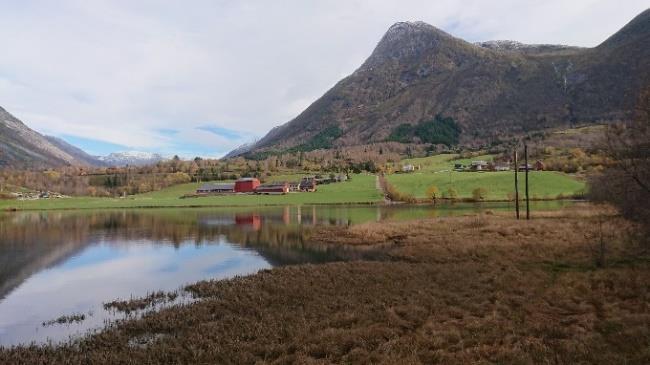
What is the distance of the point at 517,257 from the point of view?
32.5 meters

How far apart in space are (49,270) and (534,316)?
3892 centimetres

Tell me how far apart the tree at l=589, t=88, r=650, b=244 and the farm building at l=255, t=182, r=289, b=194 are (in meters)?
150

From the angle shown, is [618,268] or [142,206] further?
[142,206]

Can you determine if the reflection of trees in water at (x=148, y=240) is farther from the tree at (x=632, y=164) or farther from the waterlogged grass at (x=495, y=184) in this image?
the waterlogged grass at (x=495, y=184)

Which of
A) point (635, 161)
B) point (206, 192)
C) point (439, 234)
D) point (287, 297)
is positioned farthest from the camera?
point (206, 192)

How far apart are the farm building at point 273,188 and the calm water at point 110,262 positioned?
323ft

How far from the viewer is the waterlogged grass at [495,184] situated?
116062mm

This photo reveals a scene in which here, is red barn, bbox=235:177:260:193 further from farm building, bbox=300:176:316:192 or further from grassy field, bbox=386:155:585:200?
grassy field, bbox=386:155:585:200

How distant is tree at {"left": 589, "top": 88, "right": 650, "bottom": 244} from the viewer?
70.4ft

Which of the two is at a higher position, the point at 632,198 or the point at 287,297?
the point at 632,198

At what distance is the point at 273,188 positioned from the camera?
174750mm

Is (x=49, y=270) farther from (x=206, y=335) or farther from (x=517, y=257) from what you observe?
(x=517, y=257)

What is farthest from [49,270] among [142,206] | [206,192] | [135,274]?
[206,192]

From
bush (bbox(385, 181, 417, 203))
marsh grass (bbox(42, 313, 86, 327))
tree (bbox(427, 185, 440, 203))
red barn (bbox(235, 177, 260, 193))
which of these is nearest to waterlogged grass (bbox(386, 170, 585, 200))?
tree (bbox(427, 185, 440, 203))
